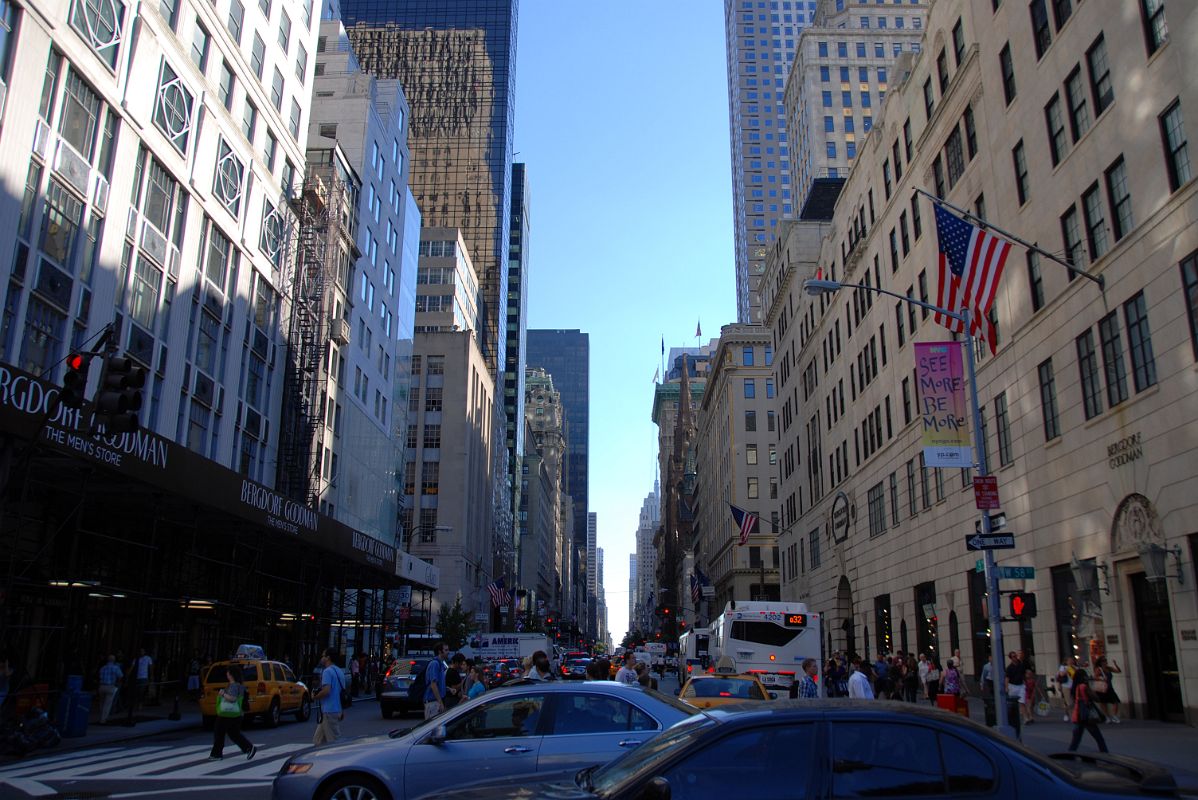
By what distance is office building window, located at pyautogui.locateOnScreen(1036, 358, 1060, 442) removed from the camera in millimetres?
26016

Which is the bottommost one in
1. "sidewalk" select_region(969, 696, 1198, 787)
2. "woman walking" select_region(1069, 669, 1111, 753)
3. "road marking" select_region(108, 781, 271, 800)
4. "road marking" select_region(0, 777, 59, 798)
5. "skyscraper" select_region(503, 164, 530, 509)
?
"road marking" select_region(0, 777, 59, 798)

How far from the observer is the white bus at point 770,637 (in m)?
30.1

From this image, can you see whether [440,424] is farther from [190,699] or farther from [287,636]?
[190,699]

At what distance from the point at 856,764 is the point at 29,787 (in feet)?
43.5

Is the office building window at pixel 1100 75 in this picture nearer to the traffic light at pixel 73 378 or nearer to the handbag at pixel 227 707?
the traffic light at pixel 73 378

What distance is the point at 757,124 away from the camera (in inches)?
5940

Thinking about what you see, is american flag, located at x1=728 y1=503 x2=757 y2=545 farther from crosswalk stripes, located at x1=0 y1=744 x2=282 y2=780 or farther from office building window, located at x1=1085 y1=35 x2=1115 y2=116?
crosswalk stripes, located at x1=0 y1=744 x2=282 y2=780

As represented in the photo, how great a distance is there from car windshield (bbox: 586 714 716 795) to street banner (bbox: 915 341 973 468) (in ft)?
50.2

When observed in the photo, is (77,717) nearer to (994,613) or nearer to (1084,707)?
(994,613)

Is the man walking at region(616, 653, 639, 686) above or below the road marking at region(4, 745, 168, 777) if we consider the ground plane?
above

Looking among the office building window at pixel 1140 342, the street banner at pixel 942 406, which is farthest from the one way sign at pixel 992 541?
the office building window at pixel 1140 342

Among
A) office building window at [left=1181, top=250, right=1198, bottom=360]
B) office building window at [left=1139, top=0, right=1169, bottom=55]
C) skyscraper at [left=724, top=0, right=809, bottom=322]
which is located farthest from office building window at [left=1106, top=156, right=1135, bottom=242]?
skyscraper at [left=724, top=0, right=809, bottom=322]

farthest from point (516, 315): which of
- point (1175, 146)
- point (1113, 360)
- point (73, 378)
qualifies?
point (73, 378)

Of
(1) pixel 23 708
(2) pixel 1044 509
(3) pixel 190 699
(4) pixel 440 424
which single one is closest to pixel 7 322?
(1) pixel 23 708
